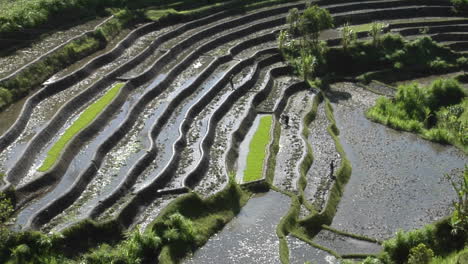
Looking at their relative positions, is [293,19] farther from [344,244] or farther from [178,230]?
[178,230]

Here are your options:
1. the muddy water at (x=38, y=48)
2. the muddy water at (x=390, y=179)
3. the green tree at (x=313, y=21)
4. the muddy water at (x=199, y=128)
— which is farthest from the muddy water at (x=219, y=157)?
the muddy water at (x=38, y=48)

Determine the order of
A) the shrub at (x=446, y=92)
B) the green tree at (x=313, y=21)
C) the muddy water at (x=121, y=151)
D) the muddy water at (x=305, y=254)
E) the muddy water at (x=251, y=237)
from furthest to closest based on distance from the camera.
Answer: the green tree at (x=313, y=21), the shrub at (x=446, y=92), the muddy water at (x=121, y=151), the muddy water at (x=305, y=254), the muddy water at (x=251, y=237)

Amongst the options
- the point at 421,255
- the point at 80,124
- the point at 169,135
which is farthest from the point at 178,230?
the point at 80,124

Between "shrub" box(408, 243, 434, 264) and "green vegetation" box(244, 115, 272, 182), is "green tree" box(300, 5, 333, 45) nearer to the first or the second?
"green vegetation" box(244, 115, 272, 182)

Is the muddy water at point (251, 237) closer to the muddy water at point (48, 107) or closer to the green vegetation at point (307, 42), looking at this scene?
the muddy water at point (48, 107)

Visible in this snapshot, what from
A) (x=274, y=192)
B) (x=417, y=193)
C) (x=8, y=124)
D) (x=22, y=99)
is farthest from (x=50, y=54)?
(x=417, y=193)

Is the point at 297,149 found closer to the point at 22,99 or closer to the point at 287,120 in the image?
the point at 287,120
